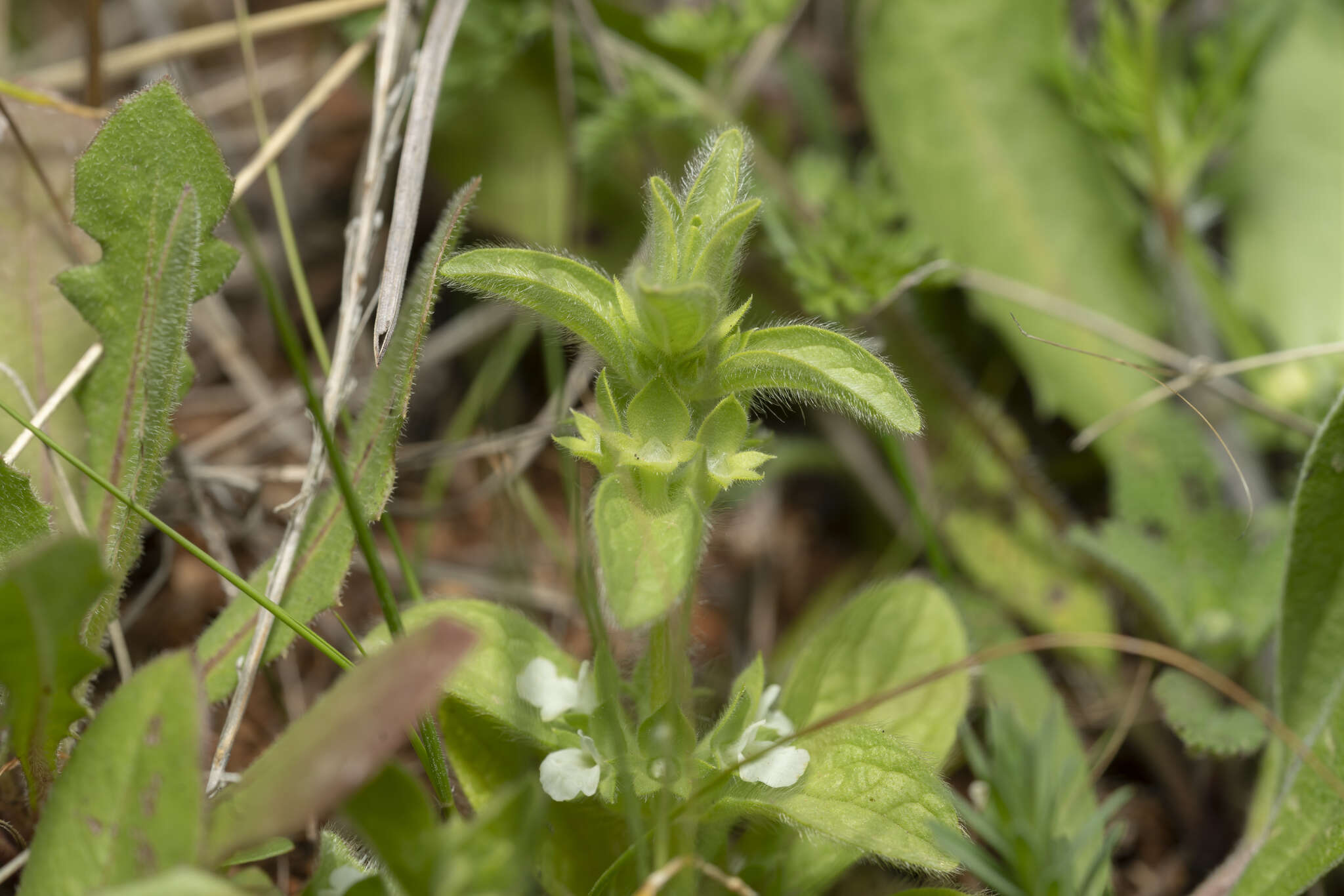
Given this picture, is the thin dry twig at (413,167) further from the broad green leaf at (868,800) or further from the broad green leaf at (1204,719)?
the broad green leaf at (1204,719)

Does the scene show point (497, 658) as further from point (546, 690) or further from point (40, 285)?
point (40, 285)

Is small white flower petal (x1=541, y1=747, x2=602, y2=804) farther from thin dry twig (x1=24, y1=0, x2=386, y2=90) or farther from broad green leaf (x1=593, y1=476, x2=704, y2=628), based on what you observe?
thin dry twig (x1=24, y1=0, x2=386, y2=90)

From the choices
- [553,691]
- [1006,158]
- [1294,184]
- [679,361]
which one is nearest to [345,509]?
[553,691]

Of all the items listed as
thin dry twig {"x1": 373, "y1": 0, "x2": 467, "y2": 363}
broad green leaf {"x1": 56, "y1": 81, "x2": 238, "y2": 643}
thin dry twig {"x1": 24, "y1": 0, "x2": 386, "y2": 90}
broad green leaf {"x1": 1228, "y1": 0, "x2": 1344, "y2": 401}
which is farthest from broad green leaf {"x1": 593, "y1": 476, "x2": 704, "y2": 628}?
broad green leaf {"x1": 1228, "y1": 0, "x2": 1344, "y2": 401}

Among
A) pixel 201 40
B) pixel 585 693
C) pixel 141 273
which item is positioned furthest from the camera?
pixel 201 40

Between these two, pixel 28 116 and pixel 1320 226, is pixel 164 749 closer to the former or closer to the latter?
pixel 28 116

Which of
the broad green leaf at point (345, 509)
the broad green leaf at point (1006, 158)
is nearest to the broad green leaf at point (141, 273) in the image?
the broad green leaf at point (345, 509)
